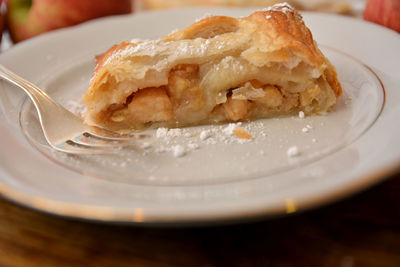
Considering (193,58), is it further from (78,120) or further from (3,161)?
(3,161)

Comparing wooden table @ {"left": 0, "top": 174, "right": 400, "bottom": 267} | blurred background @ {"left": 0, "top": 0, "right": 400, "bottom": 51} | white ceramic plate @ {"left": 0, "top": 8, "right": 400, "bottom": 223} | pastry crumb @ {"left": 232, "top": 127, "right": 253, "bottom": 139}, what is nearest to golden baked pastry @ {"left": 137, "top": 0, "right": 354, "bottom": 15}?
blurred background @ {"left": 0, "top": 0, "right": 400, "bottom": 51}

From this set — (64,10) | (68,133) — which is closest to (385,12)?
(68,133)

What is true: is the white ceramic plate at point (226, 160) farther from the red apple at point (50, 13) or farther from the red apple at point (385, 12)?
the red apple at point (50, 13)

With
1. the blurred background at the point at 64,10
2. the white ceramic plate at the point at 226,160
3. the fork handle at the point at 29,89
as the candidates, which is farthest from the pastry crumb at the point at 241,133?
the blurred background at the point at 64,10

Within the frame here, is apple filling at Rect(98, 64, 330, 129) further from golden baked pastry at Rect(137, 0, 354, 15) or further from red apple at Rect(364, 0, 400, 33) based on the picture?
golden baked pastry at Rect(137, 0, 354, 15)

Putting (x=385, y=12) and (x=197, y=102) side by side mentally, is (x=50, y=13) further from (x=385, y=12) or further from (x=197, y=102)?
(x=385, y=12)

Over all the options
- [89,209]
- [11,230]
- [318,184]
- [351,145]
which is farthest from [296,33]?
[11,230]
